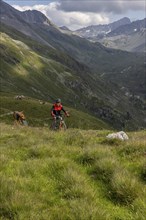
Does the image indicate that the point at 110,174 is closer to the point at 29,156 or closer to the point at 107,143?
the point at 29,156

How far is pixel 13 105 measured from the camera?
404 ft

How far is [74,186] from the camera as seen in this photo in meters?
8.93

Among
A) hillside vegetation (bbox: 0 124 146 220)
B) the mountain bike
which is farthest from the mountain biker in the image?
hillside vegetation (bbox: 0 124 146 220)

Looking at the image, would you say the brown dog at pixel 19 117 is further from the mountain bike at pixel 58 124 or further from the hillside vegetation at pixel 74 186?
the hillside vegetation at pixel 74 186

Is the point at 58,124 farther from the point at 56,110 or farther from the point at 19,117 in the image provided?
the point at 19,117

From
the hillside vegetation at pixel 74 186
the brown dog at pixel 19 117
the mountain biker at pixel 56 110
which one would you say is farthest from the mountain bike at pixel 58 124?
the hillside vegetation at pixel 74 186

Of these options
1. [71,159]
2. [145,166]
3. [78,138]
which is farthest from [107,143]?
[145,166]

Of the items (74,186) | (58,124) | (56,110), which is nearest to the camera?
(74,186)

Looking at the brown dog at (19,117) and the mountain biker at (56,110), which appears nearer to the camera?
the mountain biker at (56,110)

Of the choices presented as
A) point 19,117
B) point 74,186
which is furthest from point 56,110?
point 74,186

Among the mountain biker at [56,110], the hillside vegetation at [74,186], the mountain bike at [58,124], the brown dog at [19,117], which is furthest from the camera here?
the brown dog at [19,117]

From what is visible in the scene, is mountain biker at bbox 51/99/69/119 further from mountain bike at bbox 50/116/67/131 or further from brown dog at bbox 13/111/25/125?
brown dog at bbox 13/111/25/125

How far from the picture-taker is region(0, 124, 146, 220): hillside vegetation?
7719mm

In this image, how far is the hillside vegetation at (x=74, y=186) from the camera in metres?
7.72
